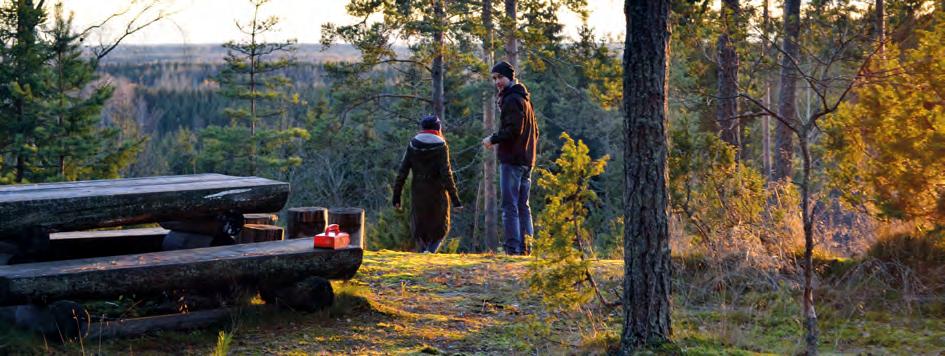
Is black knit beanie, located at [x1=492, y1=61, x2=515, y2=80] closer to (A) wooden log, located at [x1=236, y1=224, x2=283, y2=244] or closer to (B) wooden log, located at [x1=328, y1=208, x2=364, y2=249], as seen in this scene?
(B) wooden log, located at [x1=328, y1=208, x2=364, y2=249]

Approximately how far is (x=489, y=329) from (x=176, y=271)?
2.18 meters

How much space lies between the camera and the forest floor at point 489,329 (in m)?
5.64

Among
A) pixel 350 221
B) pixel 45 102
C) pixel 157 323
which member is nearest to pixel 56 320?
pixel 157 323

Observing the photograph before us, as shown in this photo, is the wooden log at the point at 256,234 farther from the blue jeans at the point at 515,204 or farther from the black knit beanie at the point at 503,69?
the black knit beanie at the point at 503,69

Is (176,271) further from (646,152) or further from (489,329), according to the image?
(646,152)

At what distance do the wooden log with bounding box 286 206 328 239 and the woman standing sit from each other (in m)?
1.86

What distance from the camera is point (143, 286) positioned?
18.7ft

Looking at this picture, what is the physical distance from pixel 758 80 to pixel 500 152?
1927 centimetres

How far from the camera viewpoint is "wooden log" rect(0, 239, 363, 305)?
5.36m

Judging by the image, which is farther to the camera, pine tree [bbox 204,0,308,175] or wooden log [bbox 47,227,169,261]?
pine tree [bbox 204,0,308,175]

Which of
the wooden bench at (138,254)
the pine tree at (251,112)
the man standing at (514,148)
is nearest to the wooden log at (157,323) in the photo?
the wooden bench at (138,254)

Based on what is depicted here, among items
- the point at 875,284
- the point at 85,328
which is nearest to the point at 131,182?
the point at 85,328

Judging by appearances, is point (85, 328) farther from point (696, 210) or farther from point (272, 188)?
point (696, 210)

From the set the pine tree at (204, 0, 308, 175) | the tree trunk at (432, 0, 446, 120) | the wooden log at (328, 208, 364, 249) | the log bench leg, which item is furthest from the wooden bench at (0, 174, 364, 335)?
the pine tree at (204, 0, 308, 175)
